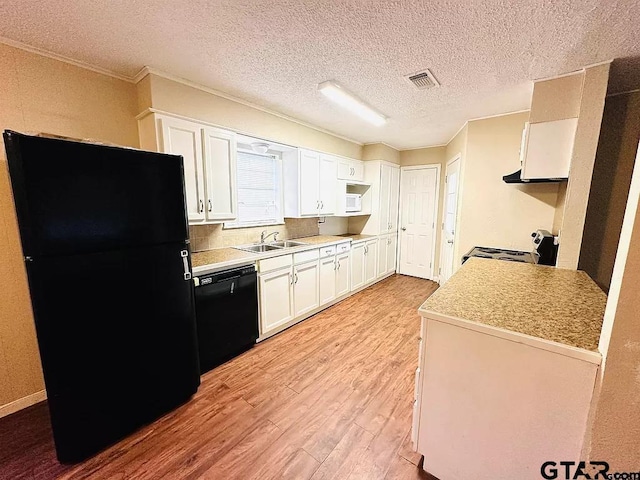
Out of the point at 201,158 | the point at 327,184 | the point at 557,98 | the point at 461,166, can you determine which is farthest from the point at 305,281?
the point at 557,98

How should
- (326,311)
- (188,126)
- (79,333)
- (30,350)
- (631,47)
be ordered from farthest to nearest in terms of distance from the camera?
1. (326,311)
2. (188,126)
3. (30,350)
4. (631,47)
5. (79,333)

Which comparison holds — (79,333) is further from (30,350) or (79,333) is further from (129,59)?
(129,59)

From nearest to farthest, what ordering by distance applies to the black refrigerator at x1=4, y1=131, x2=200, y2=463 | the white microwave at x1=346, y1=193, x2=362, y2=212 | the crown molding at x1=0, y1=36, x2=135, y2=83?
the black refrigerator at x1=4, y1=131, x2=200, y2=463
the crown molding at x1=0, y1=36, x2=135, y2=83
the white microwave at x1=346, y1=193, x2=362, y2=212

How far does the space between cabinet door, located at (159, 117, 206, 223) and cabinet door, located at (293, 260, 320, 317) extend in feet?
4.05

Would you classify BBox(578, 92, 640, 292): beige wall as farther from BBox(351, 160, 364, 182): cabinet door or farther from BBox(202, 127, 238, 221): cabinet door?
BBox(202, 127, 238, 221): cabinet door

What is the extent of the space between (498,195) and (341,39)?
8.03 ft

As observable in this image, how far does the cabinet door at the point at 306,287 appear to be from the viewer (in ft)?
10.0

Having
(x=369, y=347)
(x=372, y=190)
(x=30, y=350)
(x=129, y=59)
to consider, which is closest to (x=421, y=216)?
(x=372, y=190)

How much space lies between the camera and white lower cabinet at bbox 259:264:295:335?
269 cm

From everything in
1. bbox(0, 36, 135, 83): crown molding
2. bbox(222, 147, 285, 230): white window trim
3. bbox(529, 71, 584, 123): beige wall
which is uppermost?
bbox(0, 36, 135, 83): crown molding

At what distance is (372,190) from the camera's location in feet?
15.1

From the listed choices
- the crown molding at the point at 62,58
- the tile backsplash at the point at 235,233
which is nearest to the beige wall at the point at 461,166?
the tile backsplash at the point at 235,233

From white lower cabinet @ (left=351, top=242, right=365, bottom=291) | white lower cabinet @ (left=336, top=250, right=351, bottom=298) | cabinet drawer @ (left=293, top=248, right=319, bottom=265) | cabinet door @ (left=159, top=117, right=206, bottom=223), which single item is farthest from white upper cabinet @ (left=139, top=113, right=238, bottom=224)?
white lower cabinet @ (left=351, top=242, right=365, bottom=291)

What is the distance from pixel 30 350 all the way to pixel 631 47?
15.4 feet
